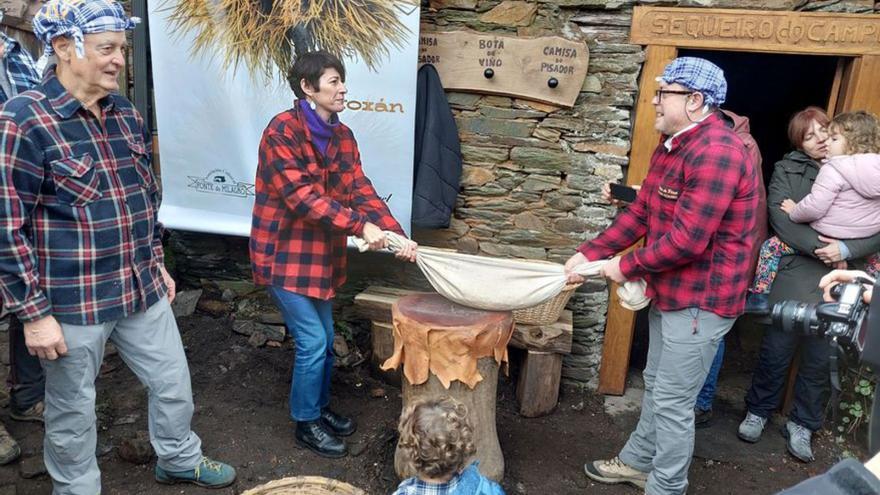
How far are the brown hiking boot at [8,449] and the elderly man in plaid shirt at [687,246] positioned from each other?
10.1 ft

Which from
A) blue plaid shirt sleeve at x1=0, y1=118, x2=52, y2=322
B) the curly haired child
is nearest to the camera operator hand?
the curly haired child

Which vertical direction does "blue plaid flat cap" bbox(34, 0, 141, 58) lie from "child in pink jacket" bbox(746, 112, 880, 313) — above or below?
above

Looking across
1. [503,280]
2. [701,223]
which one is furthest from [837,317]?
[503,280]

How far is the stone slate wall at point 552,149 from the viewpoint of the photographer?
14.0 ft

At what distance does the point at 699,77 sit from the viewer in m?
3.08

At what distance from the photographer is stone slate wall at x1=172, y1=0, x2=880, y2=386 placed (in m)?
4.27

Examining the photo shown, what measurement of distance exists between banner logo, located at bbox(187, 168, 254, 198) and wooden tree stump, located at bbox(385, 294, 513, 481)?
1681 millimetres

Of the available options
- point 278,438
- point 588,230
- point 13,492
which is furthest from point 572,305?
point 13,492

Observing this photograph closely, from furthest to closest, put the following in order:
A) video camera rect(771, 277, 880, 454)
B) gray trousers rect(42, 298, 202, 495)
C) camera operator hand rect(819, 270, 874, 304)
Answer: gray trousers rect(42, 298, 202, 495)
camera operator hand rect(819, 270, 874, 304)
video camera rect(771, 277, 880, 454)

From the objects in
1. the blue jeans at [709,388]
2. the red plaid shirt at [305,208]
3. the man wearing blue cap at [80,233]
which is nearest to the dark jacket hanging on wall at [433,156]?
the red plaid shirt at [305,208]

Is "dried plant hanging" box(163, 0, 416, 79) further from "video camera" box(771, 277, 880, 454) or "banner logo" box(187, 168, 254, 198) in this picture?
"video camera" box(771, 277, 880, 454)

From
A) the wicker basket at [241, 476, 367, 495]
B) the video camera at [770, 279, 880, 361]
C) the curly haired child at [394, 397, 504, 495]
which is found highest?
the video camera at [770, 279, 880, 361]

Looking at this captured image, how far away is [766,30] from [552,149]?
138 centimetres

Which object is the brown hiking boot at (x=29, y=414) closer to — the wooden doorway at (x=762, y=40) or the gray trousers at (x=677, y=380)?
the gray trousers at (x=677, y=380)
